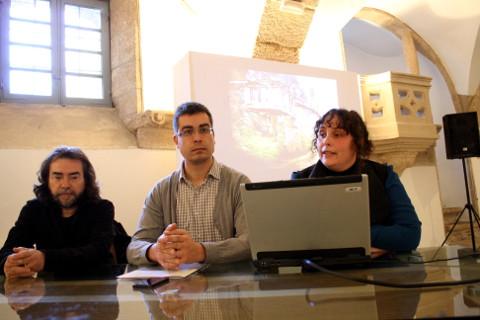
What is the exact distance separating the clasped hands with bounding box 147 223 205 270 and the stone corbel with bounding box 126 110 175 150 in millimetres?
2843

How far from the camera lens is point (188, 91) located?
12.0 ft

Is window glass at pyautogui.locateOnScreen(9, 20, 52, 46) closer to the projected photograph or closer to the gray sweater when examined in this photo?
the projected photograph

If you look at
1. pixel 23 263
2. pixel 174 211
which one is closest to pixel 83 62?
pixel 174 211

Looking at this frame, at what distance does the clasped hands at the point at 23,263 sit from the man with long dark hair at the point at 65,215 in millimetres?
218

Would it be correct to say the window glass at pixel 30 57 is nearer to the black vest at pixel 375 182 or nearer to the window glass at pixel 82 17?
the window glass at pixel 82 17

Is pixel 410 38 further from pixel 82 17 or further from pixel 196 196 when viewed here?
pixel 196 196

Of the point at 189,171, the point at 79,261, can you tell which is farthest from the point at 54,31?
the point at 79,261

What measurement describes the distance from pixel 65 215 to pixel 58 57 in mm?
3113

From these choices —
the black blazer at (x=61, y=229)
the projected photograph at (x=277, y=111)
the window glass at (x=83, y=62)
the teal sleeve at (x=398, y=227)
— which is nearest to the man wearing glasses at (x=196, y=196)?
the black blazer at (x=61, y=229)

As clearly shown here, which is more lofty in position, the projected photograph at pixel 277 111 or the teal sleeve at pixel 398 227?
the projected photograph at pixel 277 111

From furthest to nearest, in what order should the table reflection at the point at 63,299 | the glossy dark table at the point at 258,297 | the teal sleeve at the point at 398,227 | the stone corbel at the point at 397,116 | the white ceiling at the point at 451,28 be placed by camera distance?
the white ceiling at the point at 451,28 < the stone corbel at the point at 397,116 < the teal sleeve at the point at 398,227 < the table reflection at the point at 63,299 < the glossy dark table at the point at 258,297

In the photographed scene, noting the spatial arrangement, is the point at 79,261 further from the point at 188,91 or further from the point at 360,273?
the point at 188,91

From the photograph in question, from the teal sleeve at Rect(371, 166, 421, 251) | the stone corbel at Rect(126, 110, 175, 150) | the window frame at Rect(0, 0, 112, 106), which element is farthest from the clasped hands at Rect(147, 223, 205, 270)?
the window frame at Rect(0, 0, 112, 106)

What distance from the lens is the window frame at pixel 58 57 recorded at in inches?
162
